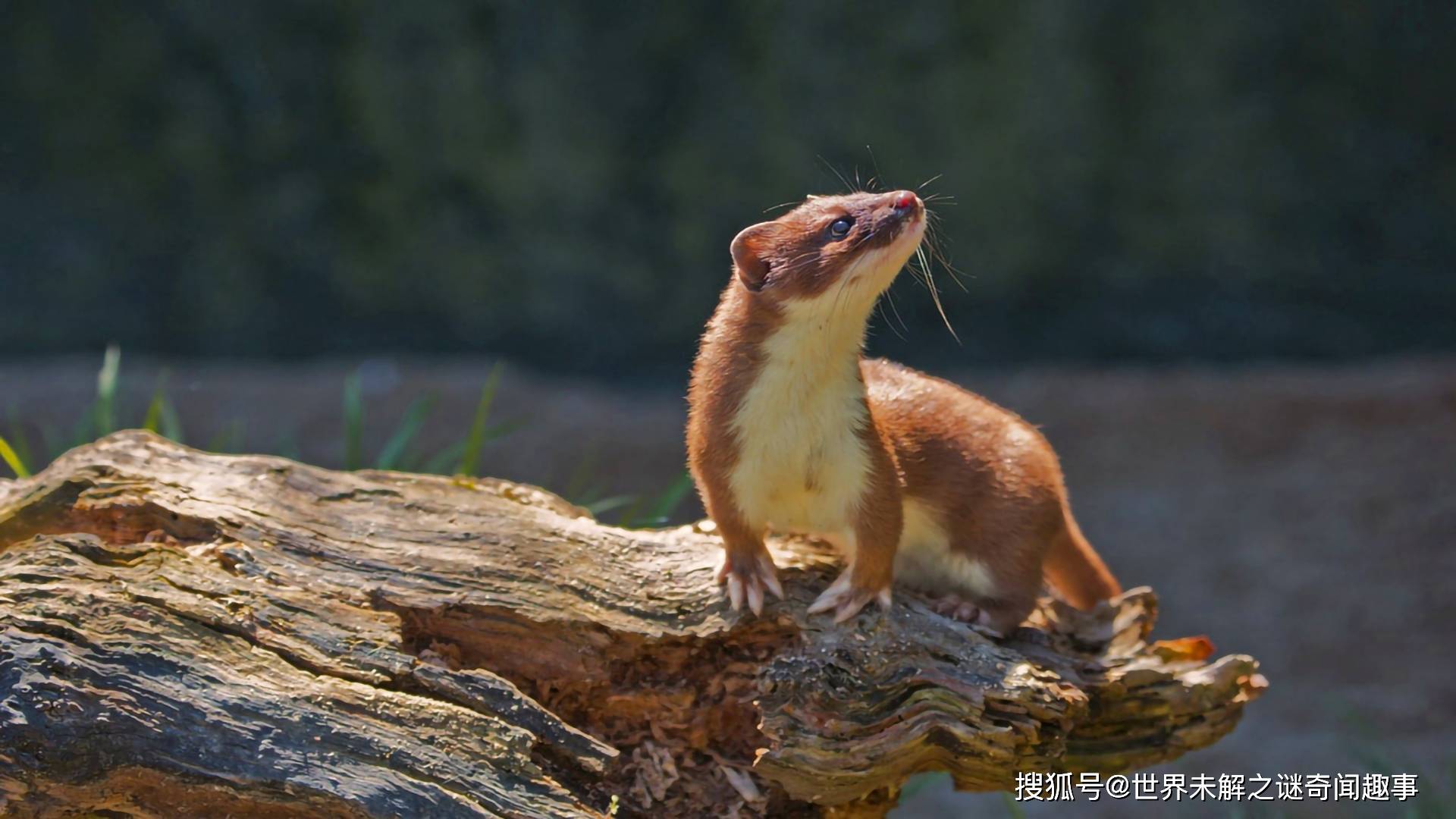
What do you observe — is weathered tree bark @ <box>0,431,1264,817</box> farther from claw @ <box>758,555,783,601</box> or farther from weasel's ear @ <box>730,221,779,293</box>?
weasel's ear @ <box>730,221,779,293</box>

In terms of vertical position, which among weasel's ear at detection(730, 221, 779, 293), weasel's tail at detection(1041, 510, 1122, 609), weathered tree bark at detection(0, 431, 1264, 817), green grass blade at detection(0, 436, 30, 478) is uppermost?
weasel's ear at detection(730, 221, 779, 293)

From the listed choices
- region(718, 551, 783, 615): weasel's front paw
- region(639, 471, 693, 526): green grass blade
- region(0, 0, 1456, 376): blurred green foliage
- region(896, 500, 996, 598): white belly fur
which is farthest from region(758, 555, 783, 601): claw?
region(0, 0, 1456, 376): blurred green foliage

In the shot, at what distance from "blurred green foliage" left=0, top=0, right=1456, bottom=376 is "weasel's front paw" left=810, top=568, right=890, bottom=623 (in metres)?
5.83

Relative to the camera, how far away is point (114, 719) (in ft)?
8.20

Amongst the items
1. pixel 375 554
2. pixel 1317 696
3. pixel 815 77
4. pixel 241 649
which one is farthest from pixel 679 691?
pixel 815 77

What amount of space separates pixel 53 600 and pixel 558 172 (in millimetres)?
7292

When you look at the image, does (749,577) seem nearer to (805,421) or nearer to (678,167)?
(805,421)

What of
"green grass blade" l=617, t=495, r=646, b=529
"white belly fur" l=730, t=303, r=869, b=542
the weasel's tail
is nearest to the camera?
"white belly fur" l=730, t=303, r=869, b=542

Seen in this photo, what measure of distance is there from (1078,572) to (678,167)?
6.26m

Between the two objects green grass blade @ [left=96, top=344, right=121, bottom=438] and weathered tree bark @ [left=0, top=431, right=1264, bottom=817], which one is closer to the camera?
weathered tree bark @ [left=0, top=431, right=1264, bottom=817]

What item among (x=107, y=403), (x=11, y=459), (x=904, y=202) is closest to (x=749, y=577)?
(x=904, y=202)

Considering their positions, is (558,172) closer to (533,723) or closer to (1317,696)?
(1317,696)

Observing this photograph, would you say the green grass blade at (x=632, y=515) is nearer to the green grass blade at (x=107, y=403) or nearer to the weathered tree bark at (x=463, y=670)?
the weathered tree bark at (x=463, y=670)

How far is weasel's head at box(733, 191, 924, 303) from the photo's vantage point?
2.89 metres
